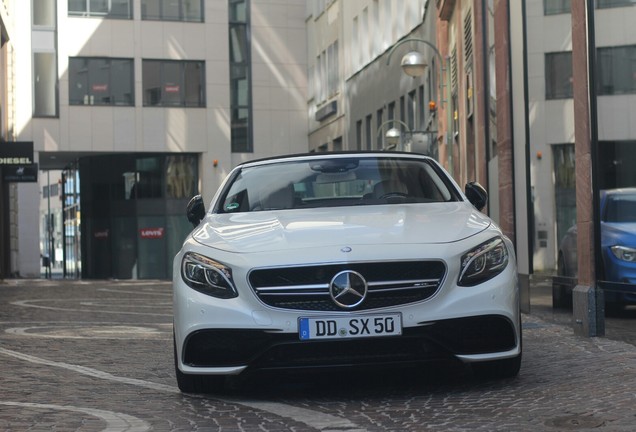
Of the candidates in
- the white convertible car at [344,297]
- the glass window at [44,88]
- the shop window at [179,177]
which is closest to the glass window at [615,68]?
the white convertible car at [344,297]

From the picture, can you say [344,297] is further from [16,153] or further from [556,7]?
[16,153]

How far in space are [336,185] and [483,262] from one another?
1654mm

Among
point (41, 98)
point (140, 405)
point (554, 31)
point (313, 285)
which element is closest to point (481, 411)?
point (313, 285)

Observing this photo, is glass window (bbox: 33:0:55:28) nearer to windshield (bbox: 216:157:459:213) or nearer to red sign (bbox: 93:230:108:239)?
red sign (bbox: 93:230:108:239)

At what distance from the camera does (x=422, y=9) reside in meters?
41.1

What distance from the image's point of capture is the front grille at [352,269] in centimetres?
688

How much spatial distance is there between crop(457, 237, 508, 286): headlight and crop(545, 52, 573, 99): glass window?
530 cm

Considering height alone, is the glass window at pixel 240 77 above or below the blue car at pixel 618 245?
above

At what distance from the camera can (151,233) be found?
52.8 metres

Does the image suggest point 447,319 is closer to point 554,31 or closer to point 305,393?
point 305,393

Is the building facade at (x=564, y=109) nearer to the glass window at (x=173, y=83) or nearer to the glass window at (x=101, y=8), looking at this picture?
the glass window at (x=173, y=83)

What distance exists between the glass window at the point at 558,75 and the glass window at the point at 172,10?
39.9 m

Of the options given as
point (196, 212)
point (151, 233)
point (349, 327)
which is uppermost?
point (196, 212)

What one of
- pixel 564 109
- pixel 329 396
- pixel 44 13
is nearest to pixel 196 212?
pixel 329 396
